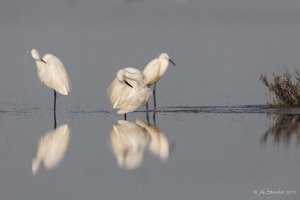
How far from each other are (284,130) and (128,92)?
2.93m

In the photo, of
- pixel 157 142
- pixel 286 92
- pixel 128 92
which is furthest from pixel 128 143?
pixel 286 92

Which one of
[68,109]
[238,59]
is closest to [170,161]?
[68,109]

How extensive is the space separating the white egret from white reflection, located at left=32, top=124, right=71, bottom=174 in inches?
22.9

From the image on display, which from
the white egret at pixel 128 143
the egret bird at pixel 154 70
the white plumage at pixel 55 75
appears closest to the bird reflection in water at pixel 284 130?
the white egret at pixel 128 143

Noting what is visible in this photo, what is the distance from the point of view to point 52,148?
1125 centimetres

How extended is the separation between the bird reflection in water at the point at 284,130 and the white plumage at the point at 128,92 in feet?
6.27

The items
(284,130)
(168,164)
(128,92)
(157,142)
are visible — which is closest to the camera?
(168,164)

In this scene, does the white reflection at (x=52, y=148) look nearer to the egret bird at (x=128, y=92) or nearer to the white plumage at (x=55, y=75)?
the egret bird at (x=128, y=92)

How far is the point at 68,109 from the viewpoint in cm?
1650

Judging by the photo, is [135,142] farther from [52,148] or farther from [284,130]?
[284,130]

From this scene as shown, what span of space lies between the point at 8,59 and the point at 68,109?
9873mm

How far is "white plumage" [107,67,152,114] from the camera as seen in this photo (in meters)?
14.5

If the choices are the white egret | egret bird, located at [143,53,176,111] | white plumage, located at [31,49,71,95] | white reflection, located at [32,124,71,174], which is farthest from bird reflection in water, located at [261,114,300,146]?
white plumage, located at [31,49,71,95]

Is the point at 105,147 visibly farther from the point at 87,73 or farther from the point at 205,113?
the point at 87,73
